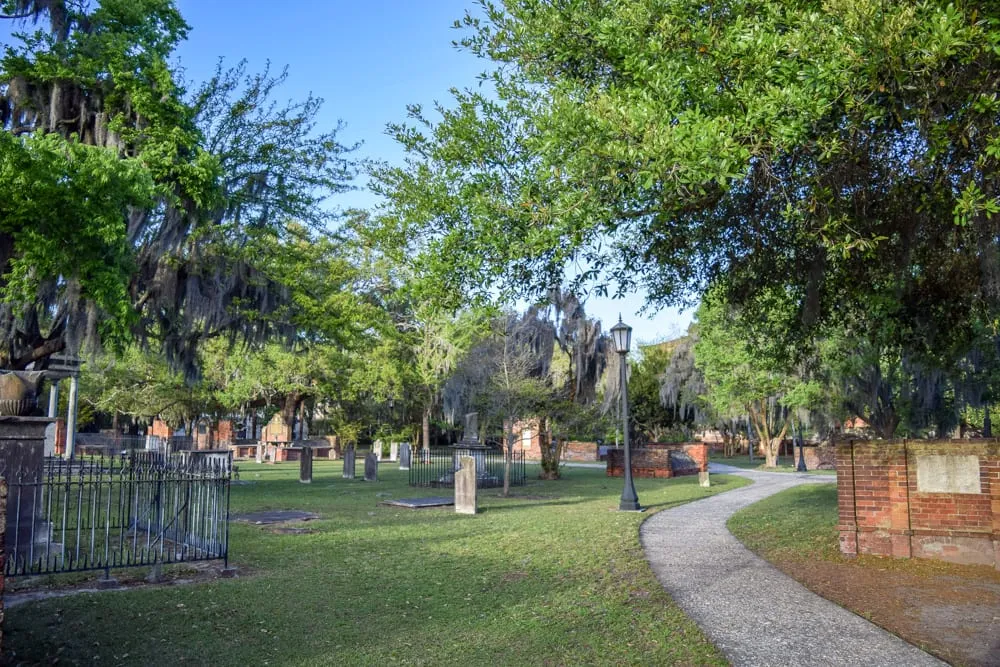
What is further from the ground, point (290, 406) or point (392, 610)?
point (290, 406)

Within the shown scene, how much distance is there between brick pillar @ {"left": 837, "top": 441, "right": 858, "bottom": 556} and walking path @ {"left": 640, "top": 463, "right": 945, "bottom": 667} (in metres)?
1.26

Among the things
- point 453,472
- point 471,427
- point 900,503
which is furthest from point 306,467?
point 900,503

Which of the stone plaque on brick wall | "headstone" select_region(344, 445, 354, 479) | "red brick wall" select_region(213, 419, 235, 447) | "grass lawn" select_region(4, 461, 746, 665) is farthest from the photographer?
"red brick wall" select_region(213, 419, 235, 447)

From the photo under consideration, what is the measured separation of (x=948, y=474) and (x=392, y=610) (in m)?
7.02

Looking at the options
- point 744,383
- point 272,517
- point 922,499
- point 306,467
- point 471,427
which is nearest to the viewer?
point 922,499

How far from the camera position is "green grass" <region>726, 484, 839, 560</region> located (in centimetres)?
1009

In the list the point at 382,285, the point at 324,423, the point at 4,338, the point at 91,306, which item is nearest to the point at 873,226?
the point at 91,306

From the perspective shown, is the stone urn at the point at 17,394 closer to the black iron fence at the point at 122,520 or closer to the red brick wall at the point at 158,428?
the black iron fence at the point at 122,520

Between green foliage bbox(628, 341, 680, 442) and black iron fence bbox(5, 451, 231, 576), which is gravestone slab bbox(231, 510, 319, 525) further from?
green foliage bbox(628, 341, 680, 442)

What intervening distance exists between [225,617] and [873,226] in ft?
28.6

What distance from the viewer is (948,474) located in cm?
895

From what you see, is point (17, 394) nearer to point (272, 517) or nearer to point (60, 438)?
point (272, 517)

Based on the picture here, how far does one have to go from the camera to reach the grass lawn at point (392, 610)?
5.38 metres

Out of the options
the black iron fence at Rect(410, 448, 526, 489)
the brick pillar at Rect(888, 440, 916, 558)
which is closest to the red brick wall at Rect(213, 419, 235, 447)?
the black iron fence at Rect(410, 448, 526, 489)
